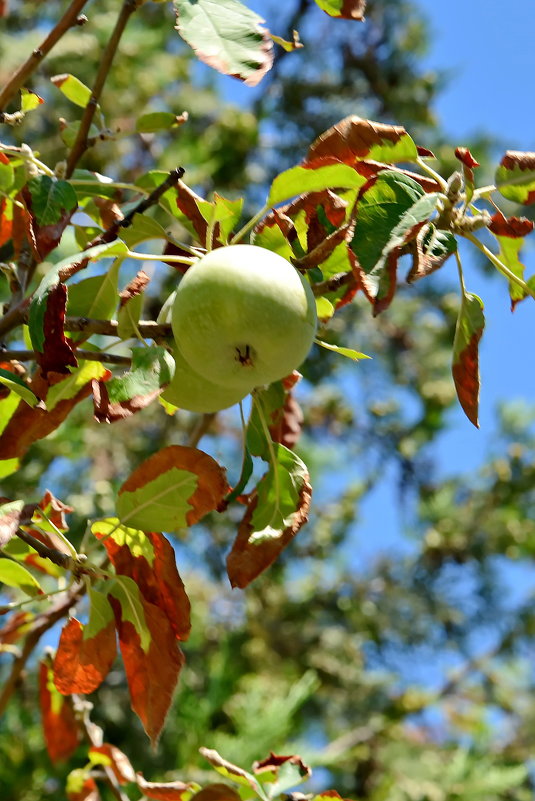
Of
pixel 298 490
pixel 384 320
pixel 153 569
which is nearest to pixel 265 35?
pixel 298 490

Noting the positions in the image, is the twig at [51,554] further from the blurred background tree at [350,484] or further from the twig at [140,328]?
the blurred background tree at [350,484]

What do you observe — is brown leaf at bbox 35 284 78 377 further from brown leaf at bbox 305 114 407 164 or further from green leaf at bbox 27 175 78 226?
brown leaf at bbox 305 114 407 164

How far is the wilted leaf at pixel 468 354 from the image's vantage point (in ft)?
3.33

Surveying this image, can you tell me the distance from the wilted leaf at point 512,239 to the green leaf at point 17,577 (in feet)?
2.14

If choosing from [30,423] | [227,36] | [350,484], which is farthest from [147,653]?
[350,484]

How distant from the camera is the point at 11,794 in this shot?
2.29 m

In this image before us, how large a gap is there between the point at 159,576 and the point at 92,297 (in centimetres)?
32

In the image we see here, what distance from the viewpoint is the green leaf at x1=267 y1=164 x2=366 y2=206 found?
944 millimetres

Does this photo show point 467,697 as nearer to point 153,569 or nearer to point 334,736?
point 334,736

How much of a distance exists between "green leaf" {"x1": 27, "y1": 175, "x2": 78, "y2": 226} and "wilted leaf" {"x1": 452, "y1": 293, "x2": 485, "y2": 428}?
1.47ft

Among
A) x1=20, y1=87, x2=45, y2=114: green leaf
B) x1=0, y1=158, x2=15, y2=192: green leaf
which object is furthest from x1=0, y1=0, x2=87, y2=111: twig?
x1=0, y1=158, x2=15, y2=192: green leaf

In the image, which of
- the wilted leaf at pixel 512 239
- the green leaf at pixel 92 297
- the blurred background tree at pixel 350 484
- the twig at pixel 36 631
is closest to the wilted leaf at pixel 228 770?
the twig at pixel 36 631

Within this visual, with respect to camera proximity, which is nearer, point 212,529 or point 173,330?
point 173,330

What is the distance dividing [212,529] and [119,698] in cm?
60
